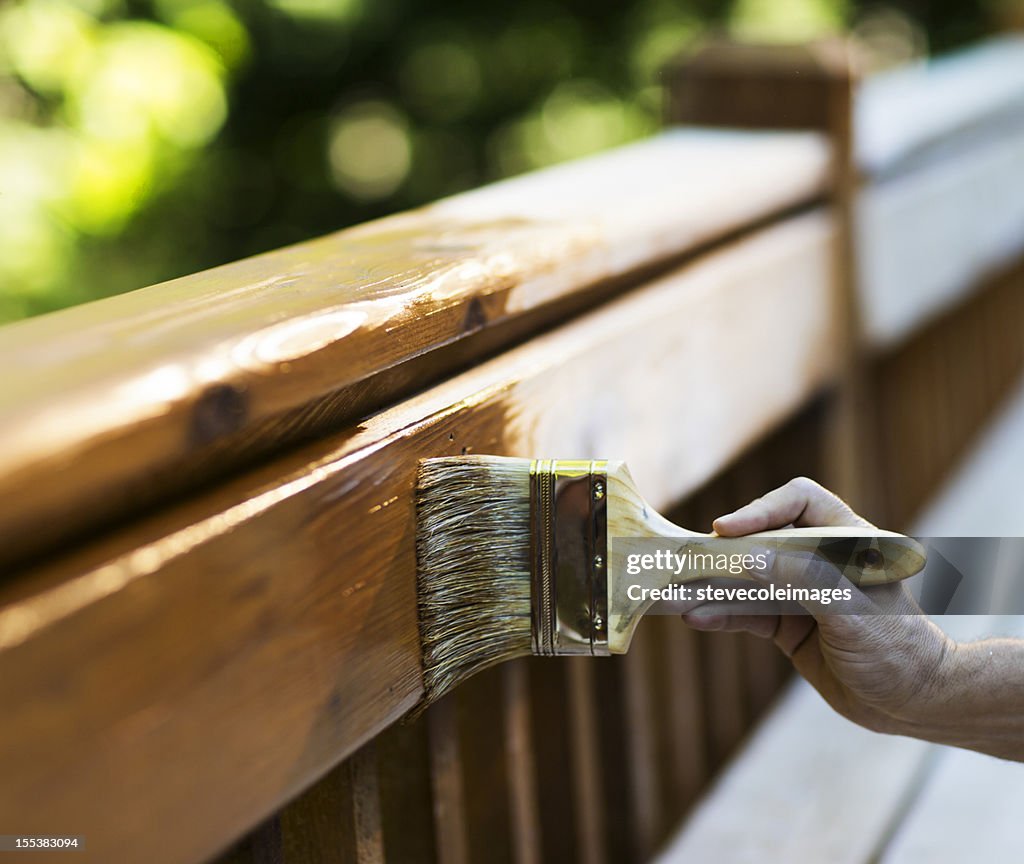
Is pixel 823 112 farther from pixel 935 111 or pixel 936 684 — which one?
pixel 936 684

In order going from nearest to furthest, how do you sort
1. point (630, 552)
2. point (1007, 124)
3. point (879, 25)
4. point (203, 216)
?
point (630, 552), point (1007, 124), point (203, 216), point (879, 25)

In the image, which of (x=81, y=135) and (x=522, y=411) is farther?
(x=81, y=135)

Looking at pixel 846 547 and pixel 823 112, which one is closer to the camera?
pixel 846 547

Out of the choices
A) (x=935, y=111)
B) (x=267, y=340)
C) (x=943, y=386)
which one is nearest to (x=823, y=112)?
(x=935, y=111)

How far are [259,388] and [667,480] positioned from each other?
0.52 meters

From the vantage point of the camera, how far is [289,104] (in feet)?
14.9

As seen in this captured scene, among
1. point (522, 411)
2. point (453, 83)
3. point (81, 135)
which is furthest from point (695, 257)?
point (453, 83)

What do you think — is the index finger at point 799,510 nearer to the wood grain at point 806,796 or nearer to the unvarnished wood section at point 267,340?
the unvarnished wood section at point 267,340

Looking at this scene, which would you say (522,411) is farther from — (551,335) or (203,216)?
(203,216)

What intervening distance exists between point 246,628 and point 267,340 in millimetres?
129

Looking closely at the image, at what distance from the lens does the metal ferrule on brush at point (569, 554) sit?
0.68 metres

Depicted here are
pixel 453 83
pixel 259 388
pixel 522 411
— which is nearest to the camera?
pixel 259 388

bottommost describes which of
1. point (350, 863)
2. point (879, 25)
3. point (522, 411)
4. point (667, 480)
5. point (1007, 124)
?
point (350, 863)

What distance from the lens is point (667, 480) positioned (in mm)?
999
